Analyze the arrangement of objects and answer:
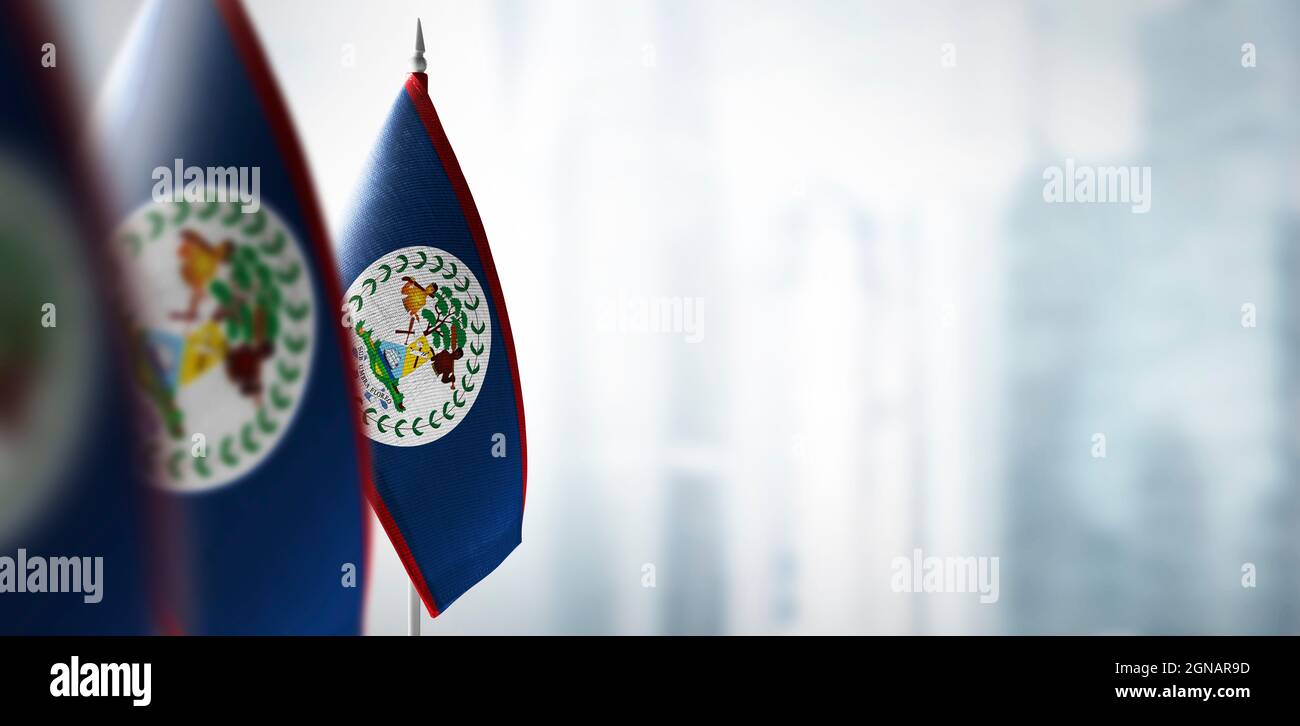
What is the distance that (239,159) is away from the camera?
66 cm

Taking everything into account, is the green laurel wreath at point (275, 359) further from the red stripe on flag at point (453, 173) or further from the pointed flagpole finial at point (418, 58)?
the pointed flagpole finial at point (418, 58)

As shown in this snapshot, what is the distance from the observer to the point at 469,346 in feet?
4.08

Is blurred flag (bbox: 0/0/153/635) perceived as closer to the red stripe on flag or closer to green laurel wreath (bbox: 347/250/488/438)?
green laurel wreath (bbox: 347/250/488/438)

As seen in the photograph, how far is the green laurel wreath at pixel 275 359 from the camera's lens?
0.63 metres

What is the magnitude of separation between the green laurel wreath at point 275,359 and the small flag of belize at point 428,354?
0.51 meters

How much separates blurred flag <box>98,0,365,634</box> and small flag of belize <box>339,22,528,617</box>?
480mm

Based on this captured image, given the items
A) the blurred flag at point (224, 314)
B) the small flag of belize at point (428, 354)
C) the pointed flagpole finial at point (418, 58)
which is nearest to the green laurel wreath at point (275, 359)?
the blurred flag at point (224, 314)

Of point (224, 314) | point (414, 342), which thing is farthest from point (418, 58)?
point (224, 314)

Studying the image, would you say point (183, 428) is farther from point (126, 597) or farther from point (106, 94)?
point (106, 94)

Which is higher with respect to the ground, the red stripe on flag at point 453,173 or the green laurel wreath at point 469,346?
the red stripe on flag at point 453,173

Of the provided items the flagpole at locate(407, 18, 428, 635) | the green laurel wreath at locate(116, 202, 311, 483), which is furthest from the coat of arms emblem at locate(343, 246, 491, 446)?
the green laurel wreath at locate(116, 202, 311, 483)
